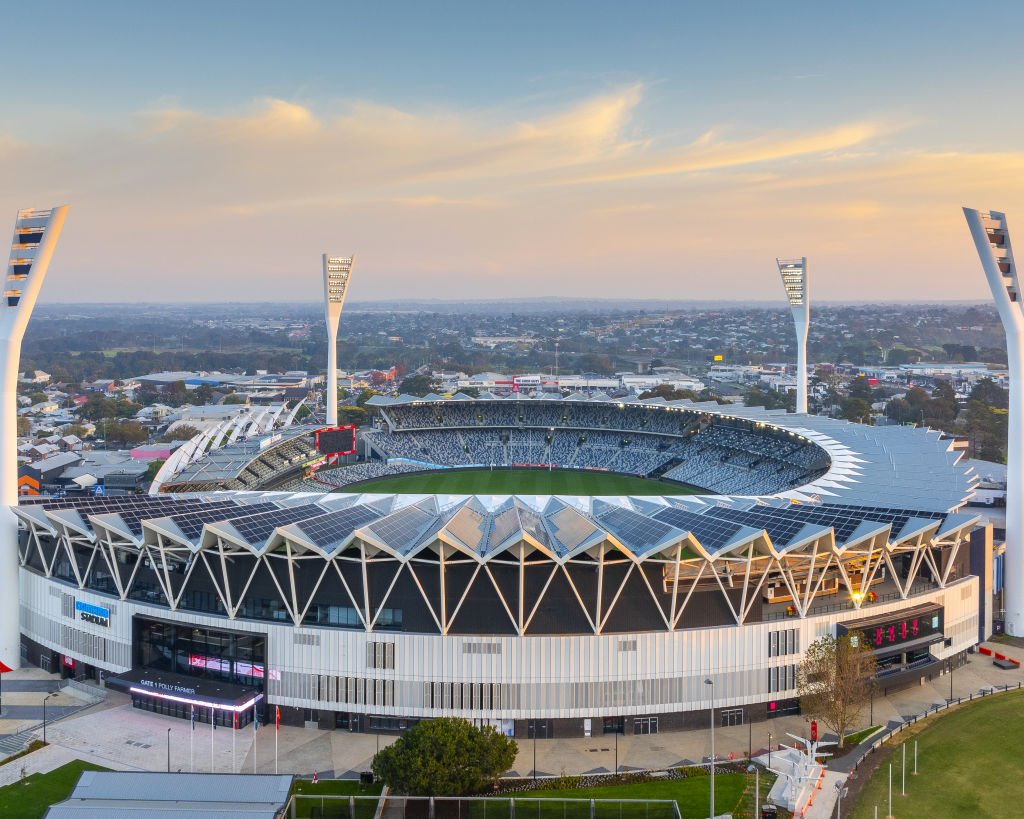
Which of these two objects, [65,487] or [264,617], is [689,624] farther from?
[65,487]

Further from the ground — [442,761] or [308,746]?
[442,761]

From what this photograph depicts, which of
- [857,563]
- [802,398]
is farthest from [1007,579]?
[802,398]

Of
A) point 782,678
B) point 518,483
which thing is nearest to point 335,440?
point 518,483

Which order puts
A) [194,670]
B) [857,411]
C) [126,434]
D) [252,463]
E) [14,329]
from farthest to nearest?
[857,411]
[126,434]
[252,463]
[14,329]
[194,670]

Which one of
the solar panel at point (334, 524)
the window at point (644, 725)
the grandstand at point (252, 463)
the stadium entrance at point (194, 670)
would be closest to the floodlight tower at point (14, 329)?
the stadium entrance at point (194, 670)

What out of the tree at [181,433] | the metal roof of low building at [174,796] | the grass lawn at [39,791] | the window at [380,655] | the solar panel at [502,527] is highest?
the solar panel at [502,527]

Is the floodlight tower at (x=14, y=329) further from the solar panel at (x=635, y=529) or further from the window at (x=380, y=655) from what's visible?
the solar panel at (x=635, y=529)

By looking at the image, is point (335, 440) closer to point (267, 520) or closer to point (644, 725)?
point (267, 520)
